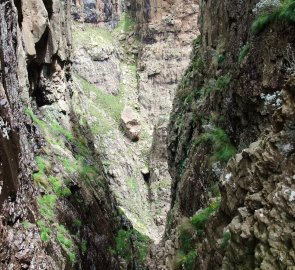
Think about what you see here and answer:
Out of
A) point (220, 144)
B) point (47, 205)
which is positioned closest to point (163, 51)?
point (220, 144)

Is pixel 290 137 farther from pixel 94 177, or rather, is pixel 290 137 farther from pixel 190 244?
pixel 94 177

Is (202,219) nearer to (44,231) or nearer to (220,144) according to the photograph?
(220,144)

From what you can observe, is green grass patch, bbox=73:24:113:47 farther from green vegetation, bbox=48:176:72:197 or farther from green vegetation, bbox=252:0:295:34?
green vegetation, bbox=252:0:295:34

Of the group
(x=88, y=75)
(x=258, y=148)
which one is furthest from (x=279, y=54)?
(x=88, y=75)

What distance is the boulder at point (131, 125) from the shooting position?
7000 centimetres

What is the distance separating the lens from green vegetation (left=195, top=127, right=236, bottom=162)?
42.5 ft

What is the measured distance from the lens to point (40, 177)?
1427cm

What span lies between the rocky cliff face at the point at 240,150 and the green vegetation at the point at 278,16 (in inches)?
1.2

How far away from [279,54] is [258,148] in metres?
4.37

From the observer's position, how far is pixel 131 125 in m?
70.2

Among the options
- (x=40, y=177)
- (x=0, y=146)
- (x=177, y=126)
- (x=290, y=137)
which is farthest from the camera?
(x=177, y=126)

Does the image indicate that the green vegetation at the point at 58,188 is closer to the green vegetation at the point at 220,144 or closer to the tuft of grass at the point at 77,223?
the tuft of grass at the point at 77,223

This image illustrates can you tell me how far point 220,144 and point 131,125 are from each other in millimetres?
56776

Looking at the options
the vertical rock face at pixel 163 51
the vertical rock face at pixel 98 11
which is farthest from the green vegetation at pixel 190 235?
the vertical rock face at pixel 98 11
